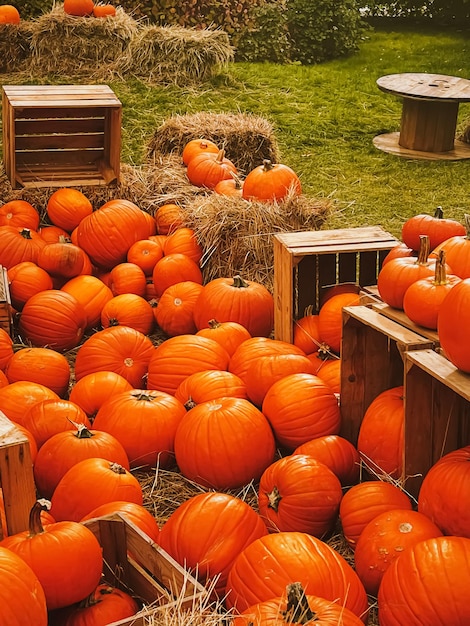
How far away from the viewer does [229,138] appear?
6.78 meters

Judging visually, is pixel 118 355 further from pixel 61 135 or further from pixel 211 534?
pixel 61 135

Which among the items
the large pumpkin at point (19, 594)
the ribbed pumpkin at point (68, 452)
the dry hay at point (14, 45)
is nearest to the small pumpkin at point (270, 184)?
the ribbed pumpkin at point (68, 452)

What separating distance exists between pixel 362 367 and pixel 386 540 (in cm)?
88

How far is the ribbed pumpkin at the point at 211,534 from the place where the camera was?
2807 mm

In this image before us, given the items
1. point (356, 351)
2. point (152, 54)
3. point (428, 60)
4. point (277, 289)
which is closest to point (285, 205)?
point (277, 289)

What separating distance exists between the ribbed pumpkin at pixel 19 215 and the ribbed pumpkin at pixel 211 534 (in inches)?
116

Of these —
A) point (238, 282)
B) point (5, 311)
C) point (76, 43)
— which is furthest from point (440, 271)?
point (76, 43)

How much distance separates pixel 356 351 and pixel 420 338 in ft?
1.60

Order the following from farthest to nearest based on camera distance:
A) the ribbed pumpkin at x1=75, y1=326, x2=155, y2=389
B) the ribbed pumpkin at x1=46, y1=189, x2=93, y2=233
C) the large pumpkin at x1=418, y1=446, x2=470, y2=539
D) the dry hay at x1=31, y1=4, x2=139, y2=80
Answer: the dry hay at x1=31, y1=4, x2=139, y2=80
the ribbed pumpkin at x1=46, y1=189, x2=93, y2=233
the ribbed pumpkin at x1=75, y1=326, x2=155, y2=389
the large pumpkin at x1=418, y1=446, x2=470, y2=539

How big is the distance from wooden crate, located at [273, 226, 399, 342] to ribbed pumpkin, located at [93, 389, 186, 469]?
3.15ft

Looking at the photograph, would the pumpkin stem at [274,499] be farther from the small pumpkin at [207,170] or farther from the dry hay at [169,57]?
the dry hay at [169,57]

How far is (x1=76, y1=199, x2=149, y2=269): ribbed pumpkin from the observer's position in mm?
5301

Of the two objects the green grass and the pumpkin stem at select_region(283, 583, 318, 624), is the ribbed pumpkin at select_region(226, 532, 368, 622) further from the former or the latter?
the green grass

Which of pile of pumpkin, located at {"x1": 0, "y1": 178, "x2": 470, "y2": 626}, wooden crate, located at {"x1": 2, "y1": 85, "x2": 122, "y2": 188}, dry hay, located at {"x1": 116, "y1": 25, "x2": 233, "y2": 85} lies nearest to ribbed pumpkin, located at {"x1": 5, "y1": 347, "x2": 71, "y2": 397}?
→ pile of pumpkin, located at {"x1": 0, "y1": 178, "x2": 470, "y2": 626}
